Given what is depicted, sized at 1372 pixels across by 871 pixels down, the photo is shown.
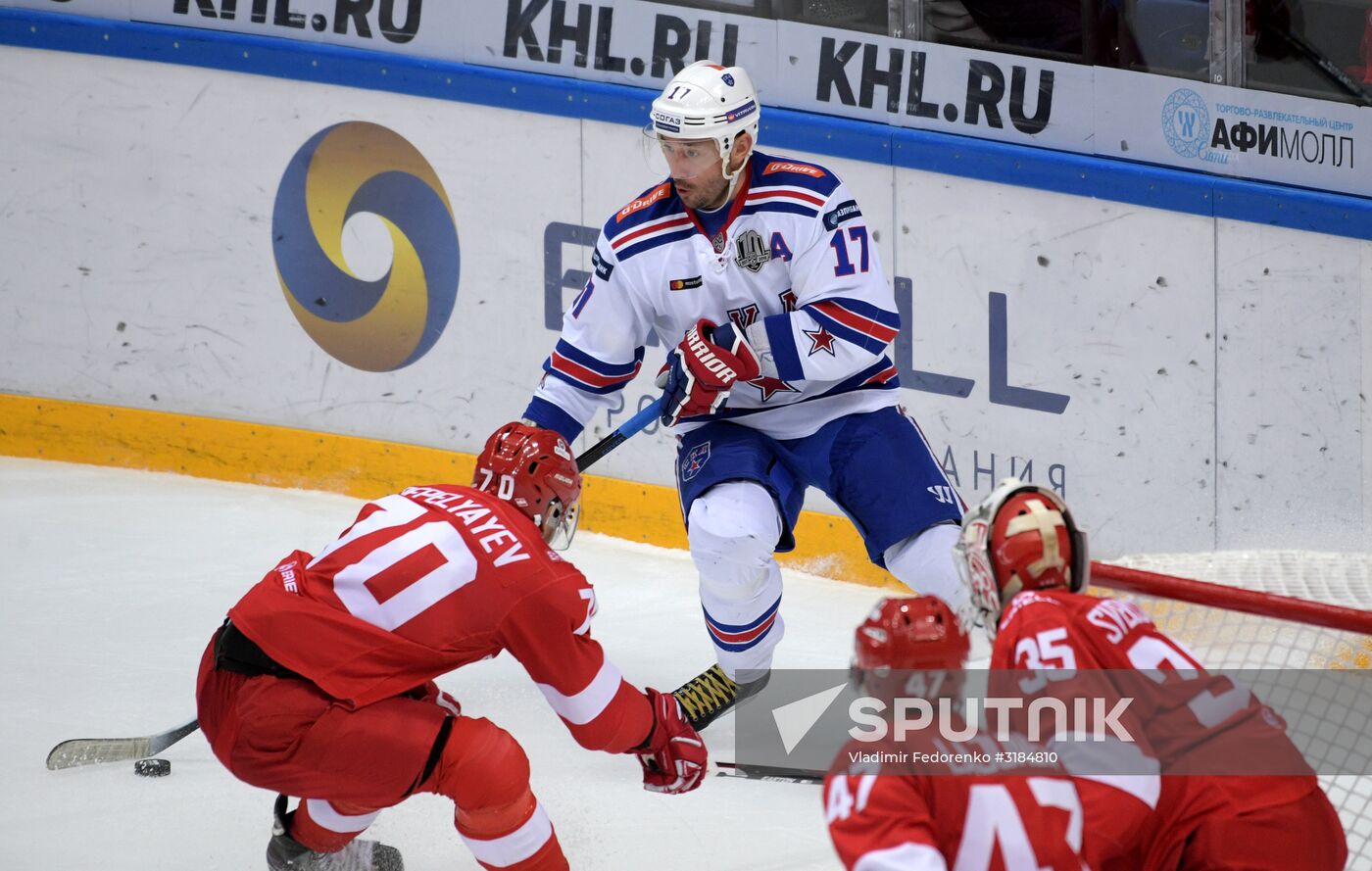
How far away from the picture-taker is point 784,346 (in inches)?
121

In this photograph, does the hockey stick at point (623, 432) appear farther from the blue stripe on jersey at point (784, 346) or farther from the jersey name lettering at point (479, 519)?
the jersey name lettering at point (479, 519)

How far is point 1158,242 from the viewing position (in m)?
4.27

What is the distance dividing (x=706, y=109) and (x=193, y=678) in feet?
5.87

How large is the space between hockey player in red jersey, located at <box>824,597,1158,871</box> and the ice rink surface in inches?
44.2

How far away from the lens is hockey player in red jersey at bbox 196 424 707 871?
234cm

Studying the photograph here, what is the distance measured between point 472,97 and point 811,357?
212cm

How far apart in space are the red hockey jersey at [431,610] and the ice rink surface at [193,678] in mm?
545

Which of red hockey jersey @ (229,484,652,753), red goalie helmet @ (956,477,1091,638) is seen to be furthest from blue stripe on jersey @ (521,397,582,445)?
red goalie helmet @ (956,477,1091,638)

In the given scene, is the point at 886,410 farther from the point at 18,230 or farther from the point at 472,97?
the point at 18,230

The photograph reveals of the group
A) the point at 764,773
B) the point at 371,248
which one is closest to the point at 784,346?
the point at 764,773

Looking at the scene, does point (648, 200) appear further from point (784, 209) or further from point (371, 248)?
point (371, 248)

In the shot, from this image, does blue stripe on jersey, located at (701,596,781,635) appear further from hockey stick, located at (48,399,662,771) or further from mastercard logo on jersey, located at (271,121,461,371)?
mastercard logo on jersey, located at (271,121,461,371)

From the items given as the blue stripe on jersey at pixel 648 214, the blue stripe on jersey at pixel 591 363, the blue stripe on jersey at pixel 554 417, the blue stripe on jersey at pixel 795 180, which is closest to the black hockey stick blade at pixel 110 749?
the blue stripe on jersey at pixel 554 417

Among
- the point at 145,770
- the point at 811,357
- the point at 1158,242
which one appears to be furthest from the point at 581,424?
the point at 1158,242
